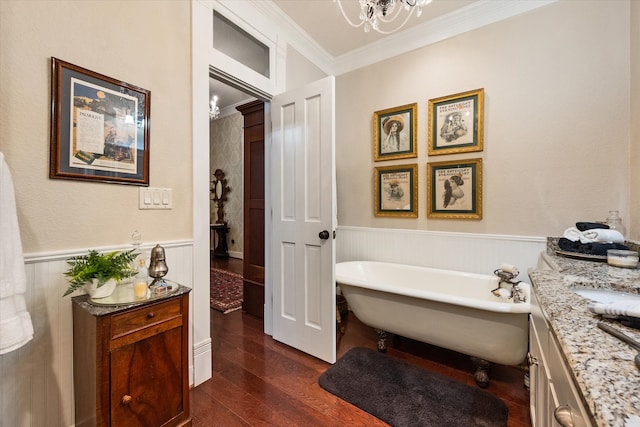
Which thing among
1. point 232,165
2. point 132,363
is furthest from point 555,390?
point 232,165

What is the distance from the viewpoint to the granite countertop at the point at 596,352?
1.29 ft

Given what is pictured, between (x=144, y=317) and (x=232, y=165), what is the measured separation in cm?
477

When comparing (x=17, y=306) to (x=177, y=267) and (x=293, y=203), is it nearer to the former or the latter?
(x=177, y=267)

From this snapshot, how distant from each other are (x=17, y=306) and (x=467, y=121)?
3.07 meters

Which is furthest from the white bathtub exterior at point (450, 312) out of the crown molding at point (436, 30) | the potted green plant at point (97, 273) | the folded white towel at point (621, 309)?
the crown molding at point (436, 30)

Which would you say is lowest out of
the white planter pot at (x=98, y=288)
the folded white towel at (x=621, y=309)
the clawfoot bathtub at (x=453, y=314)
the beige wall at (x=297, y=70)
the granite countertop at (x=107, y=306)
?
the clawfoot bathtub at (x=453, y=314)

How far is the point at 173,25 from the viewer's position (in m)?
1.66

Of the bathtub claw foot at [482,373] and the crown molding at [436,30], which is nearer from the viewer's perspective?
the bathtub claw foot at [482,373]

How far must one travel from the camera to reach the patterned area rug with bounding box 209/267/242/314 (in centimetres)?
312

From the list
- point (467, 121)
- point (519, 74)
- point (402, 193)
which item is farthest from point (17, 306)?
point (519, 74)

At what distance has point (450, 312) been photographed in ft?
5.70

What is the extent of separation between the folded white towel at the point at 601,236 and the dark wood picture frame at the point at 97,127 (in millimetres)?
2595

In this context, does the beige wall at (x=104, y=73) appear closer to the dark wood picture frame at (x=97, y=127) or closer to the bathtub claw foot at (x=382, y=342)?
A: the dark wood picture frame at (x=97, y=127)

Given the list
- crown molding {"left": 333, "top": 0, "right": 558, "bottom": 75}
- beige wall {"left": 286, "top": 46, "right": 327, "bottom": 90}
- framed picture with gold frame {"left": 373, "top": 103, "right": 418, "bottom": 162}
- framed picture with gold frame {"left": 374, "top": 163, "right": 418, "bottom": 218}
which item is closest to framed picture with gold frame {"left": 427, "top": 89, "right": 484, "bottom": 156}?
framed picture with gold frame {"left": 373, "top": 103, "right": 418, "bottom": 162}
